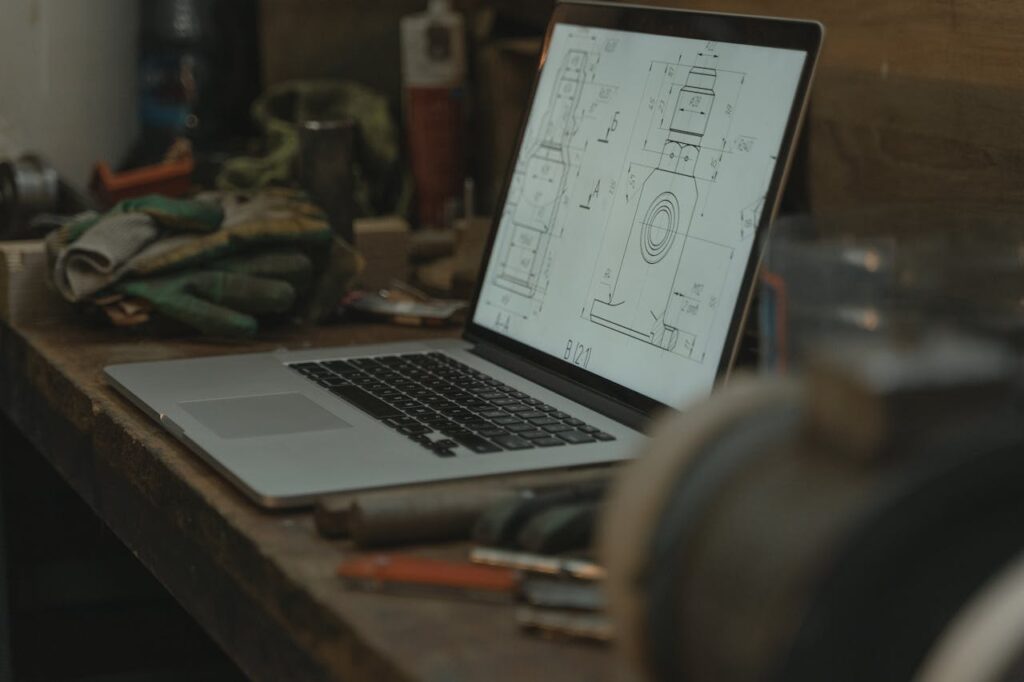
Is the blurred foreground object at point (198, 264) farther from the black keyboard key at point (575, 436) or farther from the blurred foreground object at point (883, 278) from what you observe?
the blurred foreground object at point (883, 278)

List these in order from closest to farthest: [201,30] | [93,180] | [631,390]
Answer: [631,390], [93,180], [201,30]

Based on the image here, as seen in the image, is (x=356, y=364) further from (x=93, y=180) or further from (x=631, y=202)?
(x=93, y=180)

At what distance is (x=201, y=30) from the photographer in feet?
7.74

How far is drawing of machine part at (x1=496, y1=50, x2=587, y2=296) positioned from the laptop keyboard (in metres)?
0.10

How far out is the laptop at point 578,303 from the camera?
3.28ft

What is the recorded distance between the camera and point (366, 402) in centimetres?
112

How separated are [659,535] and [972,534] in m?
0.11

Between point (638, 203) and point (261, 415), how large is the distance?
1.10 ft

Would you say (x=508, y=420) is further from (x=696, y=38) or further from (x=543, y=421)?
(x=696, y=38)

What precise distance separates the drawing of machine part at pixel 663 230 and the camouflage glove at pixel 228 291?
41 centimetres

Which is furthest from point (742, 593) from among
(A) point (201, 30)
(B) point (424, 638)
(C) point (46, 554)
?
(A) point (201, 30)

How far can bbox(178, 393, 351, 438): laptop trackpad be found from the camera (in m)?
1.04

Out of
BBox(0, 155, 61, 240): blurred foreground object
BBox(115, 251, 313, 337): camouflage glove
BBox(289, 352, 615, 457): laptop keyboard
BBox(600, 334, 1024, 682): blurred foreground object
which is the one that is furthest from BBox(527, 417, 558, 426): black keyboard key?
BBox(0, 155, 61, 240): blurred foreground object

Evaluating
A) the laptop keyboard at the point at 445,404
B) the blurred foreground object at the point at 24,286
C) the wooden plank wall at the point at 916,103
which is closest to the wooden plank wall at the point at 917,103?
the wooden plank wall at the point at 916,103
